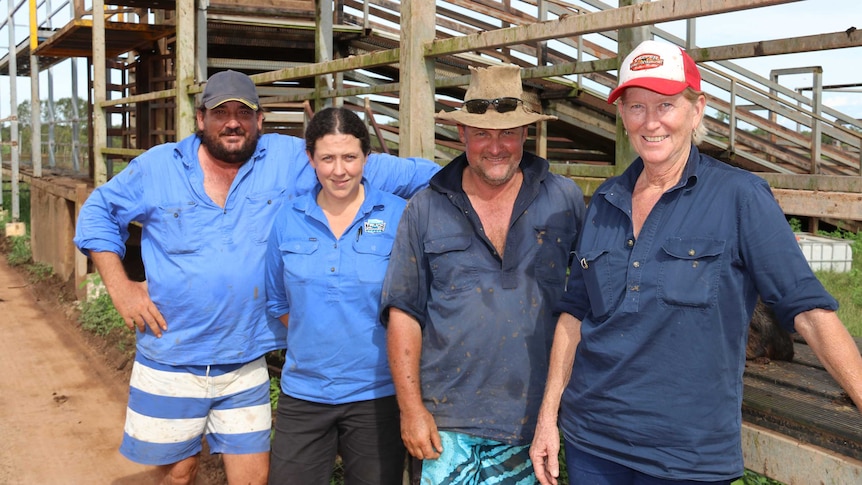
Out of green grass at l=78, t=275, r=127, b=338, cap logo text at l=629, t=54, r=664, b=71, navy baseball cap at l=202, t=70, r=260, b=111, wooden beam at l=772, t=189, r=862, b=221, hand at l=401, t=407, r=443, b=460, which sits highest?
navy baseball cap at l=202, t=70, r=260, b=111

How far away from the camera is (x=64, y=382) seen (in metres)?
6.69

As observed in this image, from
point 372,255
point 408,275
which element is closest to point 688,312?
point 408,275

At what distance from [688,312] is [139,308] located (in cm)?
232

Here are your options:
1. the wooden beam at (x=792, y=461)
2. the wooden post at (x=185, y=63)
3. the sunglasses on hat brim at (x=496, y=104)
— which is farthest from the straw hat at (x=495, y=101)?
the wooden post at (x=185, y=63)

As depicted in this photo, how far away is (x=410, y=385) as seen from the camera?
8.42 ft

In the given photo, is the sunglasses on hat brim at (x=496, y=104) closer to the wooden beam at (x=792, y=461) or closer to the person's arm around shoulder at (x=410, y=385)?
the person's arm around shoulder at (x=410, y=385)

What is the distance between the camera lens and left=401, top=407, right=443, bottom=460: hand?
2539mm

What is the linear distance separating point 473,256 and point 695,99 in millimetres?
840

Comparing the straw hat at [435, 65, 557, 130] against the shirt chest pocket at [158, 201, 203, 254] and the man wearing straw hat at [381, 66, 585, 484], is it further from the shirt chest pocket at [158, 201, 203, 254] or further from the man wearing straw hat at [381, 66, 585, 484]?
the shirt chest pocket at [158, 201, 203, 254]

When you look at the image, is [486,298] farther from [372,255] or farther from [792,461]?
[792,461]

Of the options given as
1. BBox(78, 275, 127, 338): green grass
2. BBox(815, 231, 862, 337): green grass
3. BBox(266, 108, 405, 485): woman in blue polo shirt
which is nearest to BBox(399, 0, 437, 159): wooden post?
BBox(266, 108, 405, 485): woman in blue polo shirt

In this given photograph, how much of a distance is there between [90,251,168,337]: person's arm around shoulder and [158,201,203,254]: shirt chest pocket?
23 cm

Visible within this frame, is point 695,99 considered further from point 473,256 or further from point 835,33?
point 473,256

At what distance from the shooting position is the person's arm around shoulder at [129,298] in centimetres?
333
